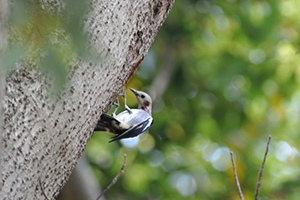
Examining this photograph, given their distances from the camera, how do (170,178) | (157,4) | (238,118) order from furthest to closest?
(170,178) → (238,118) → (157,4)

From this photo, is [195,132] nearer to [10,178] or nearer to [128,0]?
[128,0]

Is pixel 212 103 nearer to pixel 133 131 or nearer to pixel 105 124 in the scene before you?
pixel 133 131

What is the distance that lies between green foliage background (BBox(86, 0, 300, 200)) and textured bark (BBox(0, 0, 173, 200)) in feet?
11.3

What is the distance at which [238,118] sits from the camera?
7.04 metres

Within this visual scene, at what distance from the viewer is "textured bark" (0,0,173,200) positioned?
7.66 feet

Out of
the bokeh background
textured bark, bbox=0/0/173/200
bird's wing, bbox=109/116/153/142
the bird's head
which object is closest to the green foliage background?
the bokeh background

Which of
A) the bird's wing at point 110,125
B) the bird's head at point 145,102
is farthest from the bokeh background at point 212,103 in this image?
the bird's wing at point 110,125

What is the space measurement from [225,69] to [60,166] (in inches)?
168

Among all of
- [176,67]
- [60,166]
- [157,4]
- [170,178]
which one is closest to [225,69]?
[176,67]

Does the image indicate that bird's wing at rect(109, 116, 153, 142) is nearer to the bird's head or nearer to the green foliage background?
the bird's head

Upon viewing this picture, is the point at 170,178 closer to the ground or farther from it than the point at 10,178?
closer to the ground

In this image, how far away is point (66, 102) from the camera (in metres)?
2.53

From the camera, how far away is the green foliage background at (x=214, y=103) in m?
6.65

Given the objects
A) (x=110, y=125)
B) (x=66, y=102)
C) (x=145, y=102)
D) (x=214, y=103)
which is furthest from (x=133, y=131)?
(x=214, y=103)
